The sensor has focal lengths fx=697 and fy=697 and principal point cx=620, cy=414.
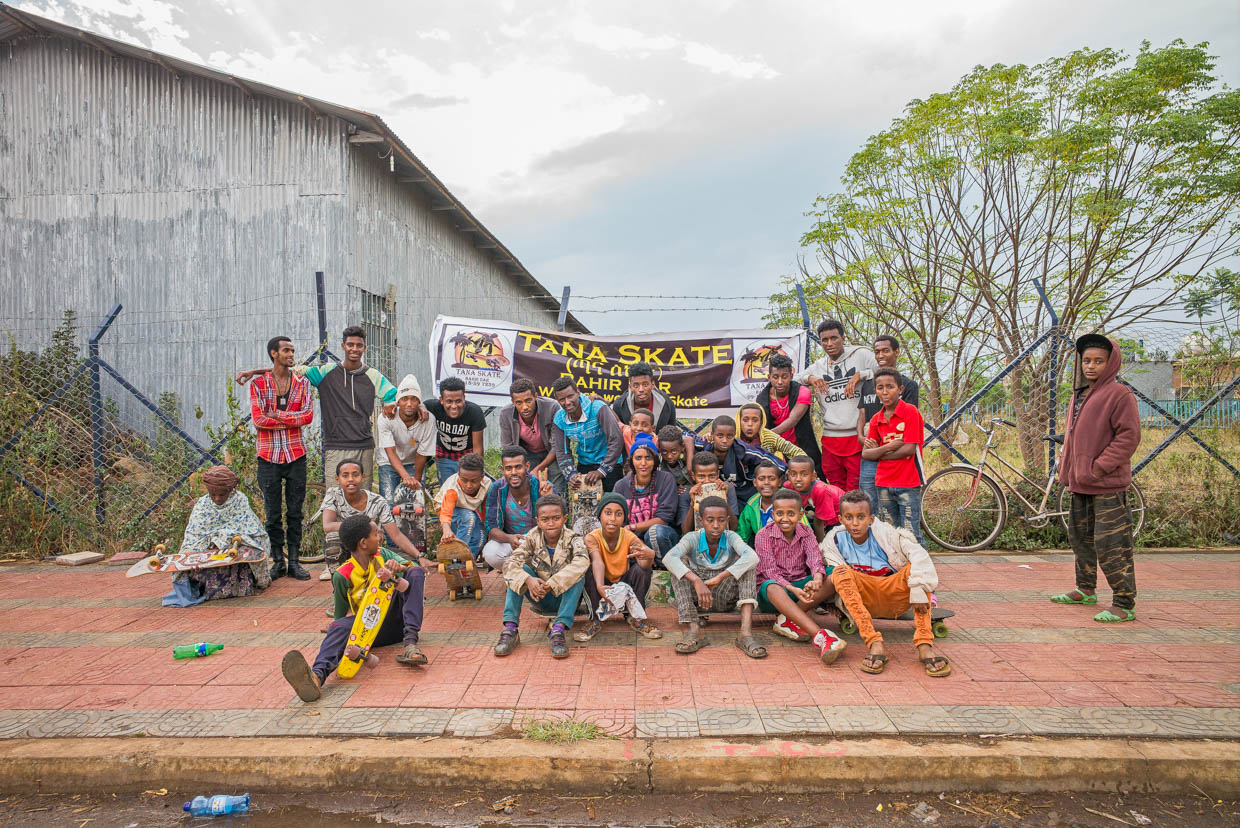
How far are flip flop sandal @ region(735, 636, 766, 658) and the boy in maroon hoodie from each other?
7.89 feet

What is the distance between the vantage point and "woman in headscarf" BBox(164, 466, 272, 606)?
5473 mm

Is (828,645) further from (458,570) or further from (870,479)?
(458,570)

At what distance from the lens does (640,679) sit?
388 centimetres

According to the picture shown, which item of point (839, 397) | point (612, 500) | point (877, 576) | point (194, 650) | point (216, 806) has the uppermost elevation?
point (839, 397)

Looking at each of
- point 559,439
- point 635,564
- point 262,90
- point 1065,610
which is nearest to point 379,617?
point 635,564

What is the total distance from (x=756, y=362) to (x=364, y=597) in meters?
4.55

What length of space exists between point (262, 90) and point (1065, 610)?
38.6 ft

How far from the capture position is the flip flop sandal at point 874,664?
3867 millimetres

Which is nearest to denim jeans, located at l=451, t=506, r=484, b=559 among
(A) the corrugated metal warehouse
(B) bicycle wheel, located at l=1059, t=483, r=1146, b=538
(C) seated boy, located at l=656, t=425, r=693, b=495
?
(C) seated boy, located at l=656, t=425, r=693, b=495

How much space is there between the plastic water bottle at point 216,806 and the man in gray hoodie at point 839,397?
4.62 m

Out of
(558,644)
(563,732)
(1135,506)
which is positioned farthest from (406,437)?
(1135,506)

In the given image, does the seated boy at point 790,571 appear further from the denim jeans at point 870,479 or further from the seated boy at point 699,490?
the denim jeans at point 870,479

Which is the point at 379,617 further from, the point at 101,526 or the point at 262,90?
the point at 262,90

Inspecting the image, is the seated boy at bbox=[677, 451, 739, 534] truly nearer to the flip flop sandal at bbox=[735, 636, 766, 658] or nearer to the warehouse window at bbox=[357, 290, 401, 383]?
the flip flop sandal at bbox=[735, 636, 766, 658]
